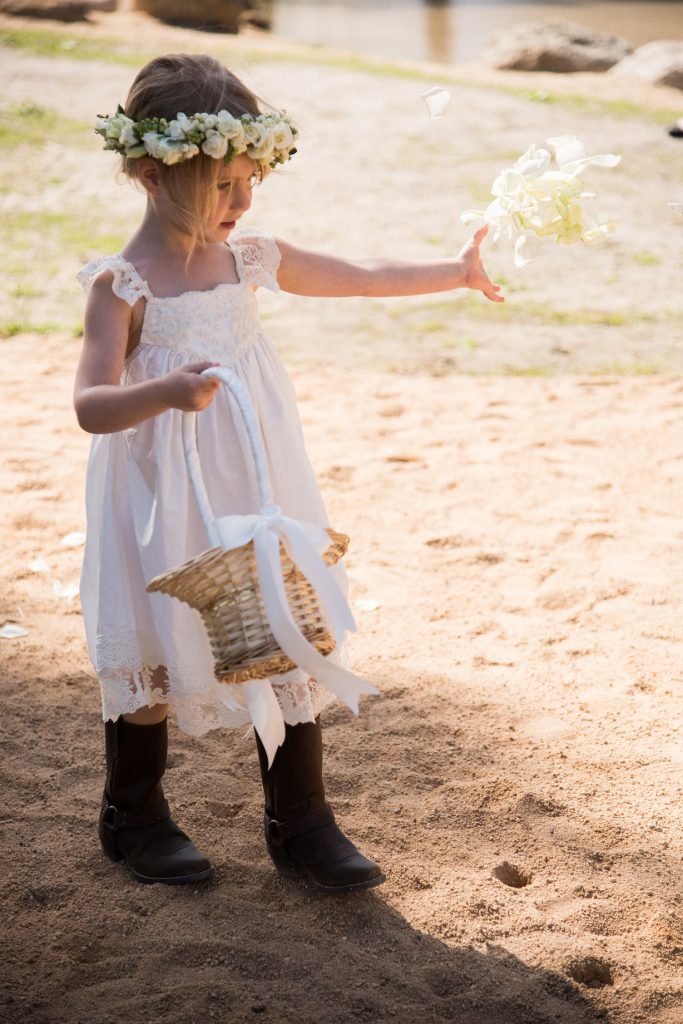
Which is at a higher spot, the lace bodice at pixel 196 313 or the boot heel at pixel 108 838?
the lace bodice at pixel 196 313

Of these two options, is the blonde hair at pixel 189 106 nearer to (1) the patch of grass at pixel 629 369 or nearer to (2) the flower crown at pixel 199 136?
(2) the flower crown at pixel 199 136

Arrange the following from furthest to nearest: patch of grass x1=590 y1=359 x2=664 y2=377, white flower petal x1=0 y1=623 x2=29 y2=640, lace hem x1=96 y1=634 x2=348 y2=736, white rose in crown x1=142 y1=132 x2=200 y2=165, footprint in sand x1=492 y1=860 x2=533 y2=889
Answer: patch of grass x1=590 y1=359 x2=664 y2=377, white flower petal x1=0 y1=623 x2=29 y2=640, footprint in sand x1=492 y1=860 x2=533 y2=889, lace hem x1=96 y1=634 x2=348 y2=736, white rose in crown x1=142 y1=132 x2=200 y2=165

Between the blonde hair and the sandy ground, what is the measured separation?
4.56 ft

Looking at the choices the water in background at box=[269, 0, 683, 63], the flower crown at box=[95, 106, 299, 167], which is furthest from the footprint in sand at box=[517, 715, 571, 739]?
the water in background at box=[269, 0, 683, 63]

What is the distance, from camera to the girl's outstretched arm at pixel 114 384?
6.37 ft

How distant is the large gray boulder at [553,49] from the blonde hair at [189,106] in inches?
532

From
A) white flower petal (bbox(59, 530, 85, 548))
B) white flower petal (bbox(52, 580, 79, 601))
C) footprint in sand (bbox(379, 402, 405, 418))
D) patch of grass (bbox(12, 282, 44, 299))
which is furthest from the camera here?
patch of grass (bbox(12, 282, 44, 299))

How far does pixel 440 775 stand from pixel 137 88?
1739mm

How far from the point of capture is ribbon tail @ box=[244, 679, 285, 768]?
2.05 metres

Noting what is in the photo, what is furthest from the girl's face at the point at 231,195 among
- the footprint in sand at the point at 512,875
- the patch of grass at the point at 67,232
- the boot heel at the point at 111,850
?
the patch of grass at the point at 67,232

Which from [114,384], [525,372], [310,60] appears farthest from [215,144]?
[310,60]

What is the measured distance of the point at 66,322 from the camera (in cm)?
662

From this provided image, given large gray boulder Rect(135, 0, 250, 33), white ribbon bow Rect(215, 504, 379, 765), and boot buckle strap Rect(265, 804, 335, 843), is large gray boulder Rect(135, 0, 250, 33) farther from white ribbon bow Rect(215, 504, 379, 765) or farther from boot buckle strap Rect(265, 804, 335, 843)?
white ribbon bow Rect(215, 504, 379, 765)

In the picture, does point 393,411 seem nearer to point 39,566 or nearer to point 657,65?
point 39,566
